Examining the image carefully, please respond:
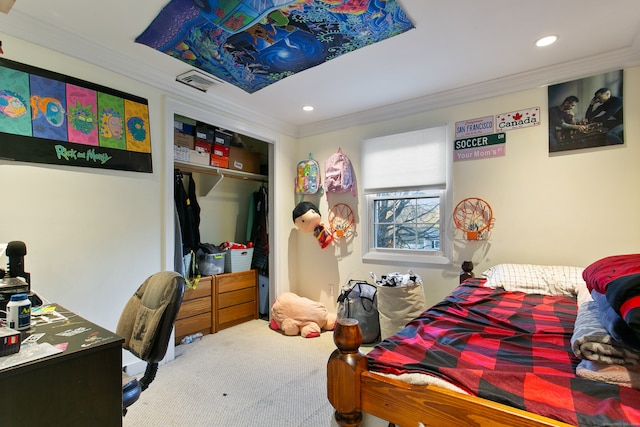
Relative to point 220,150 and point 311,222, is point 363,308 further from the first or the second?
point 220,150

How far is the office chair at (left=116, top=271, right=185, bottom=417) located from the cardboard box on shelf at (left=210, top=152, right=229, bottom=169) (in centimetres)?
210

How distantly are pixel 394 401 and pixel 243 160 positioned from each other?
10.9ft

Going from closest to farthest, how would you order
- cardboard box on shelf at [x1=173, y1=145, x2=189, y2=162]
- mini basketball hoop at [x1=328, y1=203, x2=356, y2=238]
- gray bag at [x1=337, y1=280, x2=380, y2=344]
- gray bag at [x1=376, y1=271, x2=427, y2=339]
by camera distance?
gray bag at [x1=376, y1=271, x2=427, y2=339]
gray bag at [x1=337, y1=280, x2=380, y2=344]
cardboard box on shelf at [x1=173, y1=145, x2=189, y2=162]
mini basketball hoop at [x1=328, y1=203, x2=356, y2=238]

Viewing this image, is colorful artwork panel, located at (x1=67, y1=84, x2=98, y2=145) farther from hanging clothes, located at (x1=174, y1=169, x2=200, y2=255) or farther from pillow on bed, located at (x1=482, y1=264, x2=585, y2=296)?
pillow on bed, located at (x1=482, y1=264, x2=585, y2=296)

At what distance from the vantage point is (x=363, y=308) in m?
2.97

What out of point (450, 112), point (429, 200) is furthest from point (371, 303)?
point (450, 112)

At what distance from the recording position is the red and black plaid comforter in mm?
769

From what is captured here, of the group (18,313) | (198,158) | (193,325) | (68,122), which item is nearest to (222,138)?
(198,158)

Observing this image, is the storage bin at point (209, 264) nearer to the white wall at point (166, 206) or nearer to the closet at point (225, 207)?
the closet at point (225, 207)

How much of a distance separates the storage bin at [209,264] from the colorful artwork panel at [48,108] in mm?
1646

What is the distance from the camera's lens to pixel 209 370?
96.6 inches

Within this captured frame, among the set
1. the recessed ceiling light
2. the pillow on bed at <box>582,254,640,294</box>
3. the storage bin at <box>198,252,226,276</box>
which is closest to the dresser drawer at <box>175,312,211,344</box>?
the storage bin at <box>198,252,226,276</box>

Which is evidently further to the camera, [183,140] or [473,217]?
[183,140]

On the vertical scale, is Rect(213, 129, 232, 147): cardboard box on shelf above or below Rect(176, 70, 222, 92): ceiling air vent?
below
